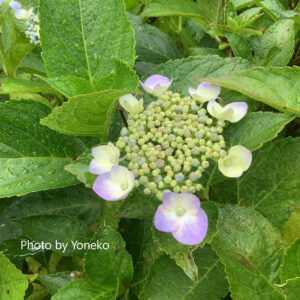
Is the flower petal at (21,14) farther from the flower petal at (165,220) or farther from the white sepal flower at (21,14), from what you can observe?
the flower petal at (165,220)

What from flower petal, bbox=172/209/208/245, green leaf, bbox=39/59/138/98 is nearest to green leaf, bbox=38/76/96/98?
green leaf, bbox=39/59/138/98

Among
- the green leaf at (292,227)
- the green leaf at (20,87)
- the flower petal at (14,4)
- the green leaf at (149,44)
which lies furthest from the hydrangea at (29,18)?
the green leaf at (292,227)

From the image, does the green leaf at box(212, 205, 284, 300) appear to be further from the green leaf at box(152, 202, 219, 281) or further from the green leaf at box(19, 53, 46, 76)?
the green leaf at box(19, 53, 46, 76)

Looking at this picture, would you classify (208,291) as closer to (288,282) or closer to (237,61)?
(288,282)

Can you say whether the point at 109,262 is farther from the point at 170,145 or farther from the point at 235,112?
the point at 235,112

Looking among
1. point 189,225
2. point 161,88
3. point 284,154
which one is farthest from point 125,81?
point 284,154

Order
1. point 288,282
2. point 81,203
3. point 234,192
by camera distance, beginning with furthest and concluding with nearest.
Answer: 1. point 81,203
2. point 234,192
3. point 288,282

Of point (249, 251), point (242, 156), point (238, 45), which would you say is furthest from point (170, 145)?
point (238, 45)
